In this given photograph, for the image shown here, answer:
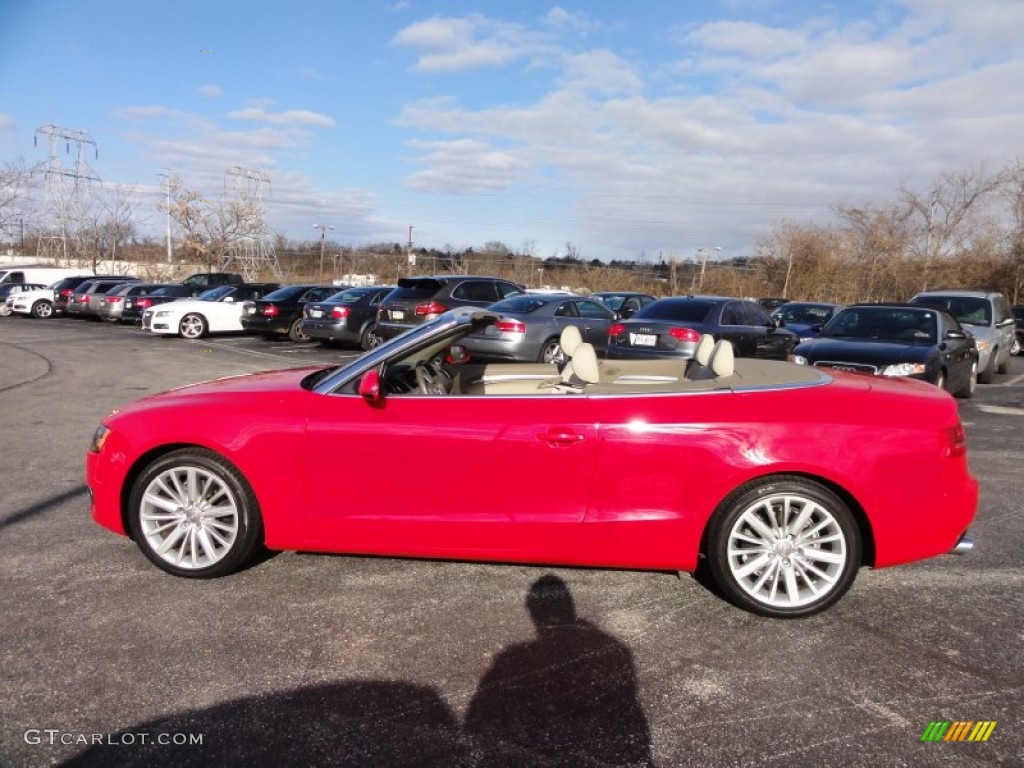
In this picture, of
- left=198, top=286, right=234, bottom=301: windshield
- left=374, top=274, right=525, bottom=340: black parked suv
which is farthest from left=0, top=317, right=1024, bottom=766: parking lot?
left=198, top=286, right=234, bottom=301: windshield

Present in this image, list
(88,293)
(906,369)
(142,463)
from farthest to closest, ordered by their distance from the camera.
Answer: (88,293) < (906,369) < (142,463)

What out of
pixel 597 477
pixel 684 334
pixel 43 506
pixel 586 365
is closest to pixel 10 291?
pixel 43 506

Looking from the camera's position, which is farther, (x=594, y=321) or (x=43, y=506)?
(x=594, y=321)

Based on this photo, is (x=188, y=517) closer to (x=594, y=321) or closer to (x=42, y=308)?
(x=594, y=321)

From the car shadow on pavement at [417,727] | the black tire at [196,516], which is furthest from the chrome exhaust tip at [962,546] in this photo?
the black tire at [196,516]

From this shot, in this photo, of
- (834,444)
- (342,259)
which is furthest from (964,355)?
(342,259)

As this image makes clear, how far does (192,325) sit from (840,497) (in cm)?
1941

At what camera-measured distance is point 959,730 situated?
2668 millimetres

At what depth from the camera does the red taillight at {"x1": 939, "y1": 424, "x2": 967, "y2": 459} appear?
3.52m

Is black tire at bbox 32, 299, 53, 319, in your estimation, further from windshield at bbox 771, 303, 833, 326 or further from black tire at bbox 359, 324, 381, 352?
windshield at bbox 771, 303, 833, 326

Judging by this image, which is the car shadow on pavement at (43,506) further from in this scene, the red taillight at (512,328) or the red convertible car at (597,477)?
the red taillight at (512,328)

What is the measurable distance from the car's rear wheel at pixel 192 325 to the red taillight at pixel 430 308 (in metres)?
8.82

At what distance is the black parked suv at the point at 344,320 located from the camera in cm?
1642

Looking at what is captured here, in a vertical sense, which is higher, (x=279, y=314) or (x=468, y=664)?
(x=279, y=314)
